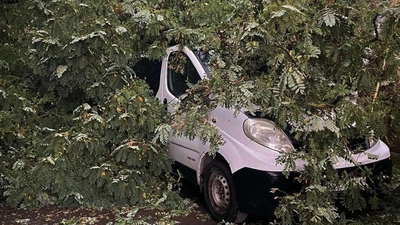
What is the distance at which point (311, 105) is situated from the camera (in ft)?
11.7

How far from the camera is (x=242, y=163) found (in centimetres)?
466

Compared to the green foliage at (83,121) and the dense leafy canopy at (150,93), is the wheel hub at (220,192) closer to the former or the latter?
the green foliage at (83,121)

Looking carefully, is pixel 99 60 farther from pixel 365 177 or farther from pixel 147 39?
pixel 365 177

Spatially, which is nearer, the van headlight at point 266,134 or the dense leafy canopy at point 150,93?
the dense leafy canopy at point 150,93

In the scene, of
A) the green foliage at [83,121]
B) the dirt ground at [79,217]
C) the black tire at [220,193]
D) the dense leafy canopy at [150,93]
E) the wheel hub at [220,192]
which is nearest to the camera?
the dense leafy canopy at [150,93]

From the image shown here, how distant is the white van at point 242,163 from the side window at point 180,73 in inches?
0.9

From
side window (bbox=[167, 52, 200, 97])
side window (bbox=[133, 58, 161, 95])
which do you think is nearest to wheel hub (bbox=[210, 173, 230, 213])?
side window (bbox=[167, 52, 200, 97])

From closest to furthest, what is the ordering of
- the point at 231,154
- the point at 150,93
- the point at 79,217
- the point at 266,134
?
the point at 266,134 < the point at 231,154 < the point at 79,217 < the point at 150,93

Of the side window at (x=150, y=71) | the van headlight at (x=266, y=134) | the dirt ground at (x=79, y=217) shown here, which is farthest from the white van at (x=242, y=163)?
the side window at (x=150, y=71)

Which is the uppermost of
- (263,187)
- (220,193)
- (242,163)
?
(242,163)

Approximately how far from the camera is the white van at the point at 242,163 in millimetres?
4473

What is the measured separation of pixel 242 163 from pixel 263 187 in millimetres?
337

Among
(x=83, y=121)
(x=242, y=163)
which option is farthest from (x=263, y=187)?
(x=83, y=121)

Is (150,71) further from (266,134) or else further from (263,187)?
(263,187)
